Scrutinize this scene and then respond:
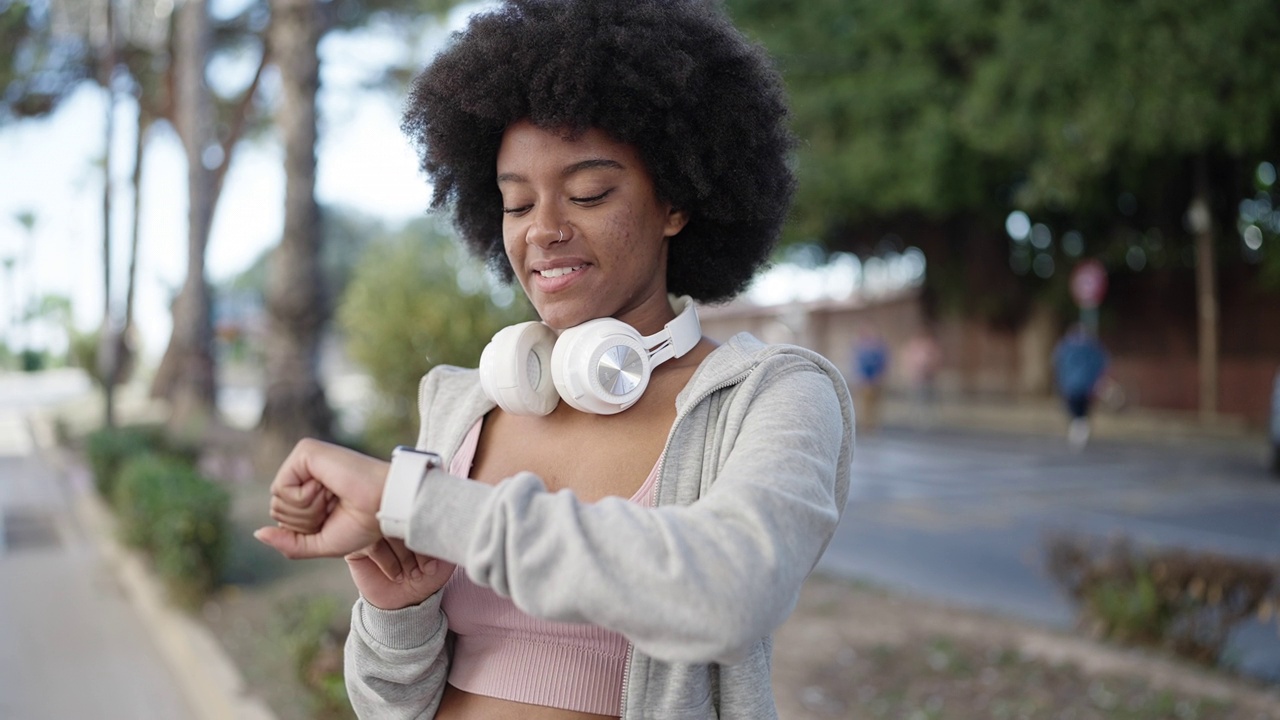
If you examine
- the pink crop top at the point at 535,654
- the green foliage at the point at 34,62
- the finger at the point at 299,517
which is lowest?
the pink crop top at the point at 535,654

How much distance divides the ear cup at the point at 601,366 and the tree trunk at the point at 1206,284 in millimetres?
18448

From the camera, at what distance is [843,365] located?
33156 millimetres

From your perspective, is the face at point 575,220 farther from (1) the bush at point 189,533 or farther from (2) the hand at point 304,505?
(1) the bush at point 189,533

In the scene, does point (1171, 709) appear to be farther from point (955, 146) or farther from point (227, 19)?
point (227, 19)

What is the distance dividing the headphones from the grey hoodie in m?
0.09

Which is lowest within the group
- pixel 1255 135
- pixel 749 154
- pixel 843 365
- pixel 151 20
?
pixel 843 365

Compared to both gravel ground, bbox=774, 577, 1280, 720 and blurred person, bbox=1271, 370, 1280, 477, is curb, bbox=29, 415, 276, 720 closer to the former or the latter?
gravel ground, bbox=774, 577, 1280, 720

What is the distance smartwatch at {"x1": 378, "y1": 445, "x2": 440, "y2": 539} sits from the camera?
116cm

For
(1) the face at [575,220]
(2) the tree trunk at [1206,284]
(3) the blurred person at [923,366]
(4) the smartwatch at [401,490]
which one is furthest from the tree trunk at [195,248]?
(2) the tree trunk at [1206,284]

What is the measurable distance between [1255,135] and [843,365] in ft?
62.7

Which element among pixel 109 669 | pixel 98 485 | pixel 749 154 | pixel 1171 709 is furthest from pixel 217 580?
pixel 749 154

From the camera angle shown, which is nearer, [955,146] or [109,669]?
[109,669]

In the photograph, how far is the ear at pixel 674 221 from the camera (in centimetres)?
168

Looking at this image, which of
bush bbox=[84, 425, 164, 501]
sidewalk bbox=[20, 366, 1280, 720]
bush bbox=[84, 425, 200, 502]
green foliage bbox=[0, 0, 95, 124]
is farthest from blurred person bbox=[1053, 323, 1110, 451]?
green foliage bbox=[0, 0, 95, 124]
